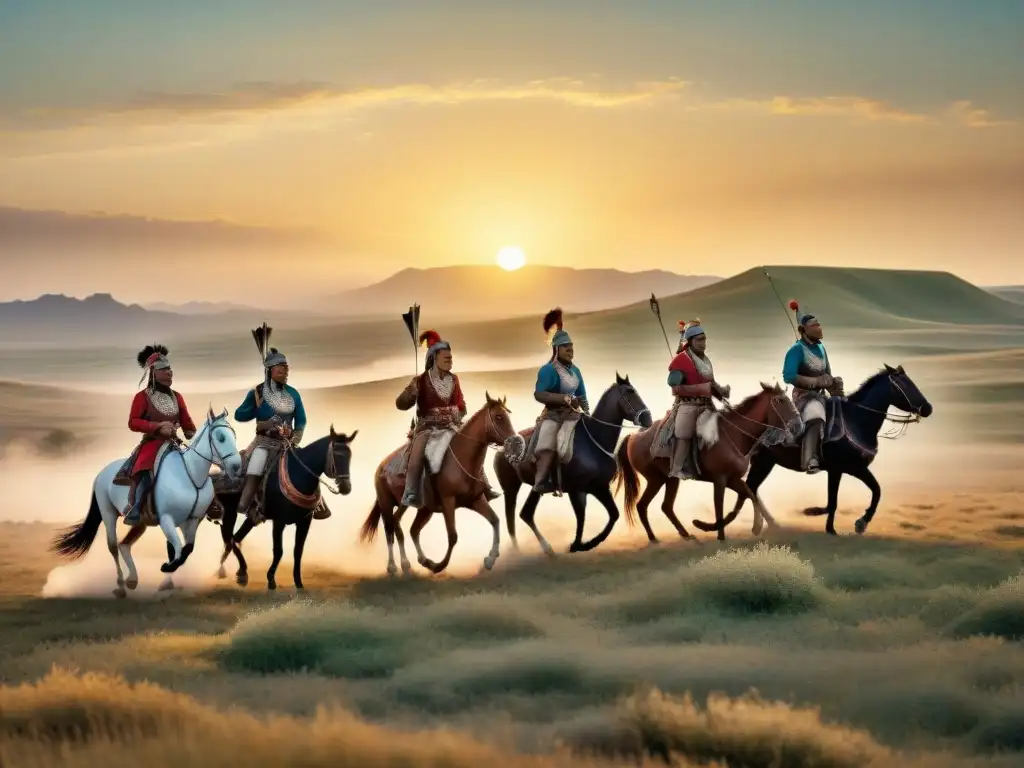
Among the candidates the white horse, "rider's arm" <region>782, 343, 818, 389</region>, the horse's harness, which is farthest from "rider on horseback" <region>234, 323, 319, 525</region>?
"rider's arm" <region>782, 343, 818, 389</region>

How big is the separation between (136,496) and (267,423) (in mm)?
2025

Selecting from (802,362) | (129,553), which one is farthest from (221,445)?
(802,362)

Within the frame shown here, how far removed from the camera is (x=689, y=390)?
23.4 metres

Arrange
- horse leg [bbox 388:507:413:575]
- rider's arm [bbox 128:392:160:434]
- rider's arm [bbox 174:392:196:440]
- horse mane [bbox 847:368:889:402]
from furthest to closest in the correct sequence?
horse mane [bbox 847:368:889:402], horse leg [bbox 388:507:413:575], rider's arm [bbox 174:392:196:440], rider's arm [bbox 128:392:160:434]

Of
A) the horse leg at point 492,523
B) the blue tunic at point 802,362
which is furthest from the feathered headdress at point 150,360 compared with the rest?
the blue tunic at point 802,362

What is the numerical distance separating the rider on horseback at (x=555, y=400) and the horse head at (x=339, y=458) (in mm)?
3218

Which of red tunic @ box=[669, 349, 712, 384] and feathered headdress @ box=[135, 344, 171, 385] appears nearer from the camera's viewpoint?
feathered headdress @ box=[135, 344, 171, 385]

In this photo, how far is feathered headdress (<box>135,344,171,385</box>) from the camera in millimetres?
20641

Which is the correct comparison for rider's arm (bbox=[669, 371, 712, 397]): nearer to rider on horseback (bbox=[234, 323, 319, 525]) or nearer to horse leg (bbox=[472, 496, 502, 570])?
horse leg (bbox=[472, 496, 502, 570])

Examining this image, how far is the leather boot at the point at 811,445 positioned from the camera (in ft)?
79.4

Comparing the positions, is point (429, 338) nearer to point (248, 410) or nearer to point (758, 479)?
point (248, 410)

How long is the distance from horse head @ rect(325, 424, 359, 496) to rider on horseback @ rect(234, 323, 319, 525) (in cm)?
73

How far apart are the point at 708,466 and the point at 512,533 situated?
10.5 feet

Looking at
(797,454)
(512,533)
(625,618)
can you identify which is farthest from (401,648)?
(797,454)
